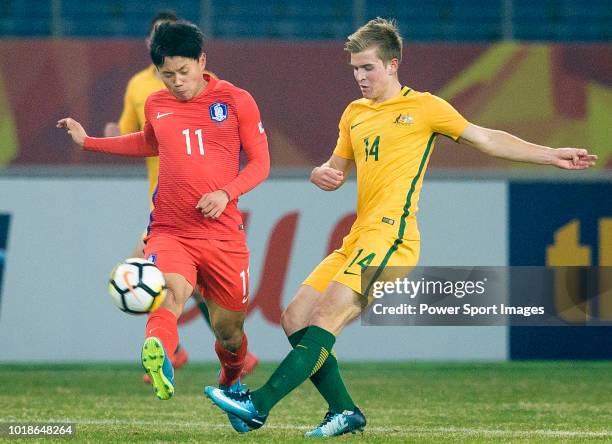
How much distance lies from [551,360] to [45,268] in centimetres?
442

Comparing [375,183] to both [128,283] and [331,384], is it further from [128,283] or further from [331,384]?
[128,283]

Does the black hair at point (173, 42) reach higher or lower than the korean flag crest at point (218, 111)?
higher

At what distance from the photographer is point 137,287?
586 cm

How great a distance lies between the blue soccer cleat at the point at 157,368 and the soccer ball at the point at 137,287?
13.4 inches

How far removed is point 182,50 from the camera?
6156 millimetres

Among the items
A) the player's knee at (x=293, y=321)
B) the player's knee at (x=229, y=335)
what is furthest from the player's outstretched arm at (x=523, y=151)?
the player's knee at (x=229, y=335)

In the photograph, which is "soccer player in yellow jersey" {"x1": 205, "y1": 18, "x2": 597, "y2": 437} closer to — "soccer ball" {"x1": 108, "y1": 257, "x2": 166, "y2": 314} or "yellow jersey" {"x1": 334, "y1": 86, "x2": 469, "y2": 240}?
"yellow jersey" {"x1": 334, "y1": 86, "x2": 469, "y2": 240}

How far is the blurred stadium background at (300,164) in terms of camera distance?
11109 mm

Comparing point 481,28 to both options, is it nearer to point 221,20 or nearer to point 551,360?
point 221,20

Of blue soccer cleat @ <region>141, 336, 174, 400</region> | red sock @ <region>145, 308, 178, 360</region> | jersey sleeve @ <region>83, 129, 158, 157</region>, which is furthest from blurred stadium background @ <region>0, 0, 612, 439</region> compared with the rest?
blue soccer cleat @ <region>141, 336, 174, 400</region>

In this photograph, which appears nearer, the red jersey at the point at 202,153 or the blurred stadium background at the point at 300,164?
the red jersey at the point at 202,153

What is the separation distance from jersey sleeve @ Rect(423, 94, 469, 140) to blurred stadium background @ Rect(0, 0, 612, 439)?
4.11m

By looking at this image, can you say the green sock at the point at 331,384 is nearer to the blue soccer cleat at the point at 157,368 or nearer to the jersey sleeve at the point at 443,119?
the blue soccer cleat at the point at 157,368

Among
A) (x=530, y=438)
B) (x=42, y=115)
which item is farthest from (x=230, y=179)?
(x=42, y=115)
